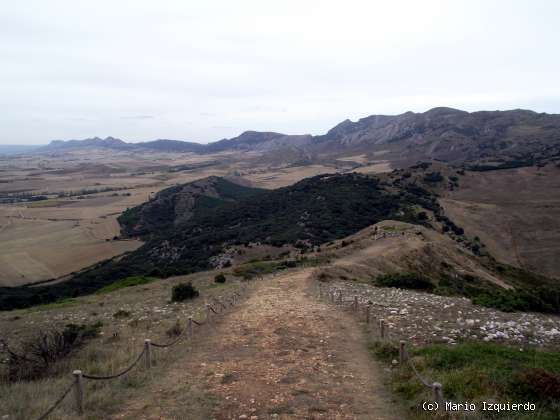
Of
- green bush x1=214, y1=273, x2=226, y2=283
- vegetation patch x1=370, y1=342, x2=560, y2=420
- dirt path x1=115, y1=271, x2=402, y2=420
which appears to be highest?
vegetation patch x1=370, y1=342, x2=560, y2=420

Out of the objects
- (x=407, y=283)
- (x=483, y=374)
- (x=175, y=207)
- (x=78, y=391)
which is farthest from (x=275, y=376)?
(x=175, y=207)

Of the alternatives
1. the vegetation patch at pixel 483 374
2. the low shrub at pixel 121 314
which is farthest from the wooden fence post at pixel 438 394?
the low shrub at pixel 121 314

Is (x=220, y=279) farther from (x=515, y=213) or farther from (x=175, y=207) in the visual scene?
(x=175, y=207)

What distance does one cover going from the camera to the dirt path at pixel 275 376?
7832mm

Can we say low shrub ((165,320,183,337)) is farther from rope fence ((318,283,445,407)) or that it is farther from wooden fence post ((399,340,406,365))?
wooden fence post ((399,340,406,365))

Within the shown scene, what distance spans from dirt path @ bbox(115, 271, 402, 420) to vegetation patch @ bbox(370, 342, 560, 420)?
1.96ft

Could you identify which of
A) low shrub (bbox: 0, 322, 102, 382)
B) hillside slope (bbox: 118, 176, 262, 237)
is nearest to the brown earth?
low shrub (bbox: 0, 322, 102, 382)

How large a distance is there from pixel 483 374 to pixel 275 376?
4216 millimetres

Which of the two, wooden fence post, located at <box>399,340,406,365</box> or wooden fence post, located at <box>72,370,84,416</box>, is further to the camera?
wooden fence post, located at <box>399,340,406,365</box>

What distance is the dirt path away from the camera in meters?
7.83

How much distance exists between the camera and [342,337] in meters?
12.9

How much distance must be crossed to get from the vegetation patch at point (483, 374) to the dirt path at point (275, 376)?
0.60 metres

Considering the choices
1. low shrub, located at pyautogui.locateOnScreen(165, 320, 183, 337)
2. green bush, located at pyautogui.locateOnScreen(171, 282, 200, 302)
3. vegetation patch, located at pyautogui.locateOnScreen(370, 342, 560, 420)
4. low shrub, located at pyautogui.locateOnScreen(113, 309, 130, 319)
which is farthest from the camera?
green bush, located at pyautogui.locateOnScreen(171, 282, 200, 302)

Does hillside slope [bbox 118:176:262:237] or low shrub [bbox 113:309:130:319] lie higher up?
low shrub [bbox 113:309:130:319]
